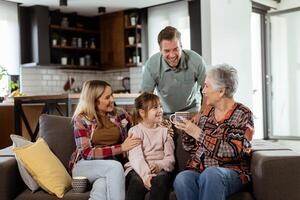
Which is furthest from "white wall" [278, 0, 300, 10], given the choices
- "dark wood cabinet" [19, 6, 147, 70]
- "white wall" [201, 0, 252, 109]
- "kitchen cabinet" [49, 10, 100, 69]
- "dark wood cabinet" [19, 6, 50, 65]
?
"dark wood cabinet" [19, 6, 50, 65]

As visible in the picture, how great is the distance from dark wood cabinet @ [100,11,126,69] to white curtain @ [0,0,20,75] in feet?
5.71

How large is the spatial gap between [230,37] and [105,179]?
3893 mm

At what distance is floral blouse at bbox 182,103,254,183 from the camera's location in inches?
90.3

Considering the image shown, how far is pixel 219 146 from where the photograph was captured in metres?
2.29

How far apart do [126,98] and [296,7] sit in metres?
3.73

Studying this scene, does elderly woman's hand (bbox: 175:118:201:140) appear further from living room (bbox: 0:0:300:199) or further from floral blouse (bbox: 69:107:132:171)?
living room (bbox: 0:0:300:199)

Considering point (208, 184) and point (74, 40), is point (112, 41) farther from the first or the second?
point (208, 184)

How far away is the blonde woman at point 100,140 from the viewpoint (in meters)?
2.47

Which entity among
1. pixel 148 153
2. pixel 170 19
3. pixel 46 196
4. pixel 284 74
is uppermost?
pixel 170 19

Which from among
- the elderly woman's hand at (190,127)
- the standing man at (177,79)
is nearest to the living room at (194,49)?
the standing man at (177,79)

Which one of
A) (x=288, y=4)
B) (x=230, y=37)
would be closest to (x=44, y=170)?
(x=230, y=37)

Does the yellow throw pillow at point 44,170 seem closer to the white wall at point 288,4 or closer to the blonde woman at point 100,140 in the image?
the blonde woman at point 100,140

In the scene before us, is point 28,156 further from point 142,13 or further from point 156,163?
point 142,13

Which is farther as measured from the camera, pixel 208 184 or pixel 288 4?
pixel 288 4
